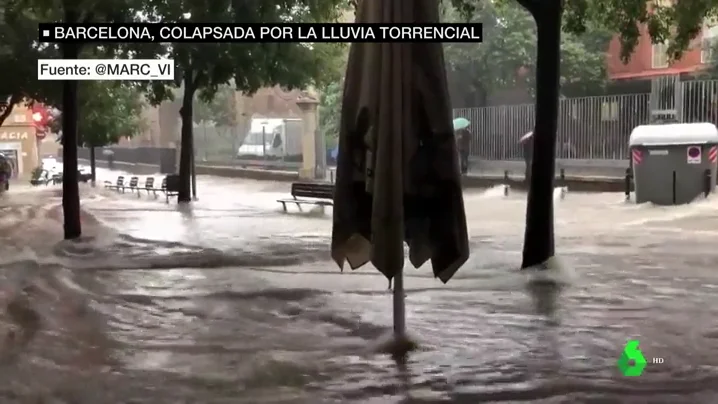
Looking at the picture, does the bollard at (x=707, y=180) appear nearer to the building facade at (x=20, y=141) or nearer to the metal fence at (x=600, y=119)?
the metal fence at (x=600, y=119)

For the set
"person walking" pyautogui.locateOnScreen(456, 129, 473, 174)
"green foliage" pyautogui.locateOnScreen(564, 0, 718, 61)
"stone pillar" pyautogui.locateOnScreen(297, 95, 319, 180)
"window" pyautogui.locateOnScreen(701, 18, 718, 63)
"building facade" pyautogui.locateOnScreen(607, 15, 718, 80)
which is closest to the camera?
"green foliage" pyautogui.locateOnScreen(564, 0, 718, 61)

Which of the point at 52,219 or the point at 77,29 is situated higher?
the point at 77,29

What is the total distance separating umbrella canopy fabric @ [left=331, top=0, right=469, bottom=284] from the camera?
4699 mm

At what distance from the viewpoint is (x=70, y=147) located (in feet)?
35.3

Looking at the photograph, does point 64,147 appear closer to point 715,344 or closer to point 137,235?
point 137,235

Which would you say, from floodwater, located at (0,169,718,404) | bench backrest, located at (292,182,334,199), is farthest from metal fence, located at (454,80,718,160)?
floodwater, located at (0,169,718,404)

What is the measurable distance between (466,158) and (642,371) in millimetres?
17954

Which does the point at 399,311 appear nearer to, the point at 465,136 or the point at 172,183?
the point at 172,183

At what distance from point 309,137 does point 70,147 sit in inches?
664

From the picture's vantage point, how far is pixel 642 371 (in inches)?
177

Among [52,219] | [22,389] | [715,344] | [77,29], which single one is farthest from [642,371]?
[52,219]

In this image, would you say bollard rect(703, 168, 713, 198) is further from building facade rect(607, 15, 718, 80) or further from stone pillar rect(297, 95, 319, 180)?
stone pillar rect(297, 95, 319, 180)
